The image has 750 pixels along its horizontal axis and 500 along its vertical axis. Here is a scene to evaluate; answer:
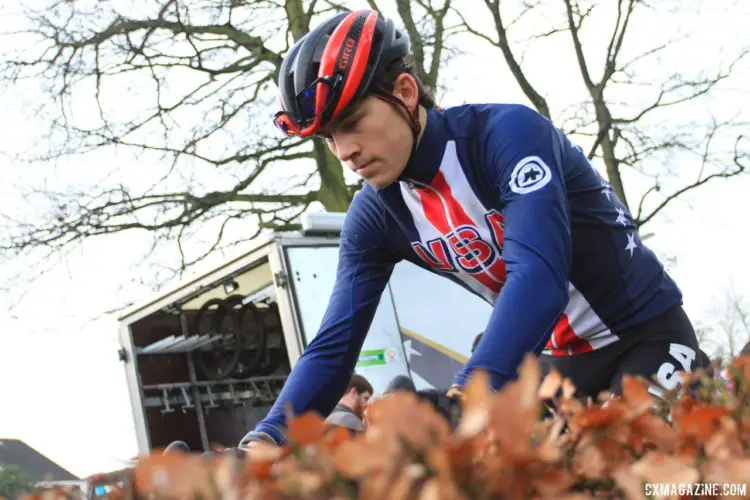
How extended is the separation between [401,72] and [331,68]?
256mm

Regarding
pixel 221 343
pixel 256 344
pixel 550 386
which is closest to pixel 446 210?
pixel 550 386

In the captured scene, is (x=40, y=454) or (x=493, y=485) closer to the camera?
(x=493, y=485)

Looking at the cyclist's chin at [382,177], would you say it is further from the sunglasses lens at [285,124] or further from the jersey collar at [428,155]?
the sunglasses lens at [285,124]

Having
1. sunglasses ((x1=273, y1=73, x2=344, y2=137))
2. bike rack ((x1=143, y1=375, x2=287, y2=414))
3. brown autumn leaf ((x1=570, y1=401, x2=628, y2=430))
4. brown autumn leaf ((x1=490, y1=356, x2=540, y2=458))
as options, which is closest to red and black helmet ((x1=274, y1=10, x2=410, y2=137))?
sunglasses ((x1=273, y1=73, x2=344, y2=137))

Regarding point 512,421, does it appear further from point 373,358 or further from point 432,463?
point 373,358

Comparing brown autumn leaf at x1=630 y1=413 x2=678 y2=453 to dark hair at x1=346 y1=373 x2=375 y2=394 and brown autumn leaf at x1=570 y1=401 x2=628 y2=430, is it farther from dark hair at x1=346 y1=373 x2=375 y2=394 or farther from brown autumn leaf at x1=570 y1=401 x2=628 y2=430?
dark hair at x1=346 y1=373 x2=375 y2=394

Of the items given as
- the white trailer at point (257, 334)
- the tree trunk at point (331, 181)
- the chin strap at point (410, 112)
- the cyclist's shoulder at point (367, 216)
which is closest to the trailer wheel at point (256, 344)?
the white trailer at point (257, 334)

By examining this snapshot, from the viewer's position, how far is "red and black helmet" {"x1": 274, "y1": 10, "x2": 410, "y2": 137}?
249cm

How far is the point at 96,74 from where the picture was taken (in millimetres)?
13484

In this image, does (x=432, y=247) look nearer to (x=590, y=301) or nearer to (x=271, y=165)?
(x=590, y=301)

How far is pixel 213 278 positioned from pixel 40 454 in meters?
8.11

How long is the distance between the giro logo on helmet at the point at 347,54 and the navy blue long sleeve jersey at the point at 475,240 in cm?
34

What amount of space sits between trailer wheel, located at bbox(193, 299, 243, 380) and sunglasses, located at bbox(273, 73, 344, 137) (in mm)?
8506

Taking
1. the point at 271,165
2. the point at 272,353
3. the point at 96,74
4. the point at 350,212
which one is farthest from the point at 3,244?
the point at 350,212
